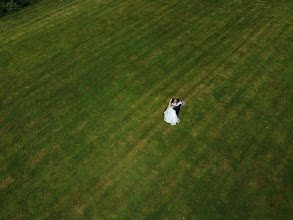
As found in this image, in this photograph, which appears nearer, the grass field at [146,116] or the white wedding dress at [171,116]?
the grass field at [146,116]

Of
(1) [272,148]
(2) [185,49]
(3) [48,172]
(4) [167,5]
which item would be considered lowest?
(1) [272,148]

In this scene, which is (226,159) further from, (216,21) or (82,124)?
(216,21)

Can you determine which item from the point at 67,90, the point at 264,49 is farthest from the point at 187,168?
the point at 264,49

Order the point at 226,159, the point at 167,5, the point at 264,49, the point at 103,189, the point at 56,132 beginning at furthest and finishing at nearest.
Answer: the point at 167,5, the point at 264,49, the point at 56,132, the point at 226,159, the point at 103,189

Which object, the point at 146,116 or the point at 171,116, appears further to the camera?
the point at 146,116
